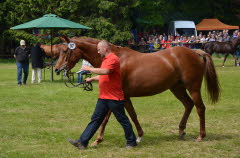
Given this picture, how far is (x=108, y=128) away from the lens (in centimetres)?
904

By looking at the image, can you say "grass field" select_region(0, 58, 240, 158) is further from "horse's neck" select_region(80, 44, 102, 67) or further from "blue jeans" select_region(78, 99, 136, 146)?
"horse's neck" select_region(80, 44, 102, 67)

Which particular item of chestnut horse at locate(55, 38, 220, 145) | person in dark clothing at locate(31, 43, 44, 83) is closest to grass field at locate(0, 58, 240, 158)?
chestnut horse at locate(55, 38, 220, 145)

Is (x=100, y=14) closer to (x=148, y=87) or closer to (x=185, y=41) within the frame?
(x=185, y=41)

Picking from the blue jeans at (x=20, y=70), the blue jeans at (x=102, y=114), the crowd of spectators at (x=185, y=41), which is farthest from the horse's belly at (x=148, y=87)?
the crowd of spectators at (x=185, y=41)

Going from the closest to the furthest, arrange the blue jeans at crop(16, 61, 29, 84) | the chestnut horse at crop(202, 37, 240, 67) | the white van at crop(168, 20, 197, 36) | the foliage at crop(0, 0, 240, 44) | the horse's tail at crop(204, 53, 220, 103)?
1. the horse's tail at crop(204, 53, 220, 103)
2. the blue jeans at crop(16, 61, 29, 84)
3. the chestnut horse at crop(202, 37, 240, 67)
4. the foliage at crop(0, 0, 240, 44)
5. the white van at crop(168, 20, 197, 36)

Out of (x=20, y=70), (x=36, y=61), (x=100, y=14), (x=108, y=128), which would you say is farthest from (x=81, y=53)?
(x=100, y=14)

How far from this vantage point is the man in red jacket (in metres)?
6.77

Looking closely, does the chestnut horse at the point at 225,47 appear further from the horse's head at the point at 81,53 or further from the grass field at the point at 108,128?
the horse's head at the point at 81,53

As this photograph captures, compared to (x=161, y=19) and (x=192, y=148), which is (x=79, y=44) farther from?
(x=161, y=19)

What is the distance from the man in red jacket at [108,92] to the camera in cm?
677

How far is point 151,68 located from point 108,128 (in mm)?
1950

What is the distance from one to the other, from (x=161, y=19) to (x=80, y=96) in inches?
1227

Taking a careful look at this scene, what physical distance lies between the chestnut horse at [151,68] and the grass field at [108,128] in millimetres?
490

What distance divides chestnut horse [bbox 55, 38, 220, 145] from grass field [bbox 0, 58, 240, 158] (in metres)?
0.49
